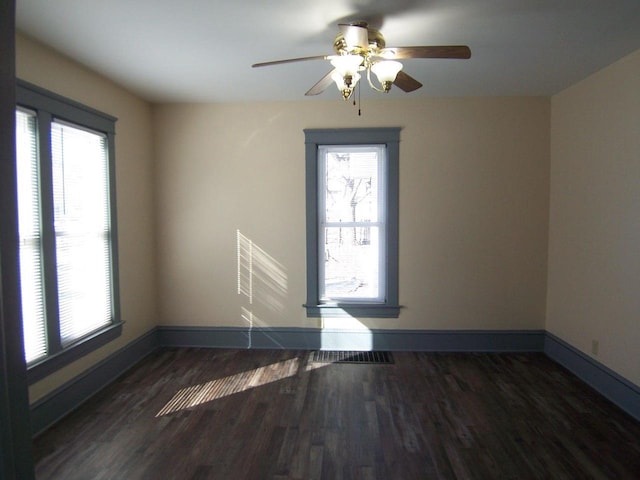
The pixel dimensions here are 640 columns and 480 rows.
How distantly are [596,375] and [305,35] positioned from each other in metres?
3.46

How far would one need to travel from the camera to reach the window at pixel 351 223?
3879 mm

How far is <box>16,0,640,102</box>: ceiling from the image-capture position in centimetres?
209

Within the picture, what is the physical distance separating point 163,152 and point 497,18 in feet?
10.7

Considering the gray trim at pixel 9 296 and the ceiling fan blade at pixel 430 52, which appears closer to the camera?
the gray trim at pixel 9 296

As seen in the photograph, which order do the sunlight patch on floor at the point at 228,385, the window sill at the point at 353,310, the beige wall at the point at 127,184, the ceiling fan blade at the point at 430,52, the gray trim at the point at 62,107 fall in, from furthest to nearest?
the window sill at the point at 353,310, the sunlight patch on floor at the point at 228,385, the beige wall at the point at 127,184, the gray trim at the point at 62,107, the ceiling fan blade at the point at 430,52

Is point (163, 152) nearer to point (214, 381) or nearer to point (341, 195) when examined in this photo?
point (341, 195)

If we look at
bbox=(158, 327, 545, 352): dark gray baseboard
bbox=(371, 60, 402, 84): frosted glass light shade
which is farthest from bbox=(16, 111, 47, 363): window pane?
bbox=(371, 60, 402, 84): frosted glass light shade

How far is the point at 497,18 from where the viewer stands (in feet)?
7.29

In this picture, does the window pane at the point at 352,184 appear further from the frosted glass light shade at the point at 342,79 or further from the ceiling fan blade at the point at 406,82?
the frosted glass light shade at the point at 342,79

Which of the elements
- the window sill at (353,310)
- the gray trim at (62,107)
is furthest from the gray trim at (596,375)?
the gray trim at (62,107)

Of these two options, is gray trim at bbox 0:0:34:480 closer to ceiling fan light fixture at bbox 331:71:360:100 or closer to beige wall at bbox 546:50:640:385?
ceiling fan light fixture at bbox 331:71:360:100

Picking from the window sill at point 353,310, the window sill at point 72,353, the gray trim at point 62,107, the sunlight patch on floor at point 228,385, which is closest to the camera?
the gray trim at point 62,107

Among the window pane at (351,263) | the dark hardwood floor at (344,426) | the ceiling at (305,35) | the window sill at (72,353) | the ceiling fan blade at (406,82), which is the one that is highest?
the ceiling at (305,35)

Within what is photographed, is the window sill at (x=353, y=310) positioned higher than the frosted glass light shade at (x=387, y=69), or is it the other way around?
the frosted glass light shade at (x=387, y=69)
